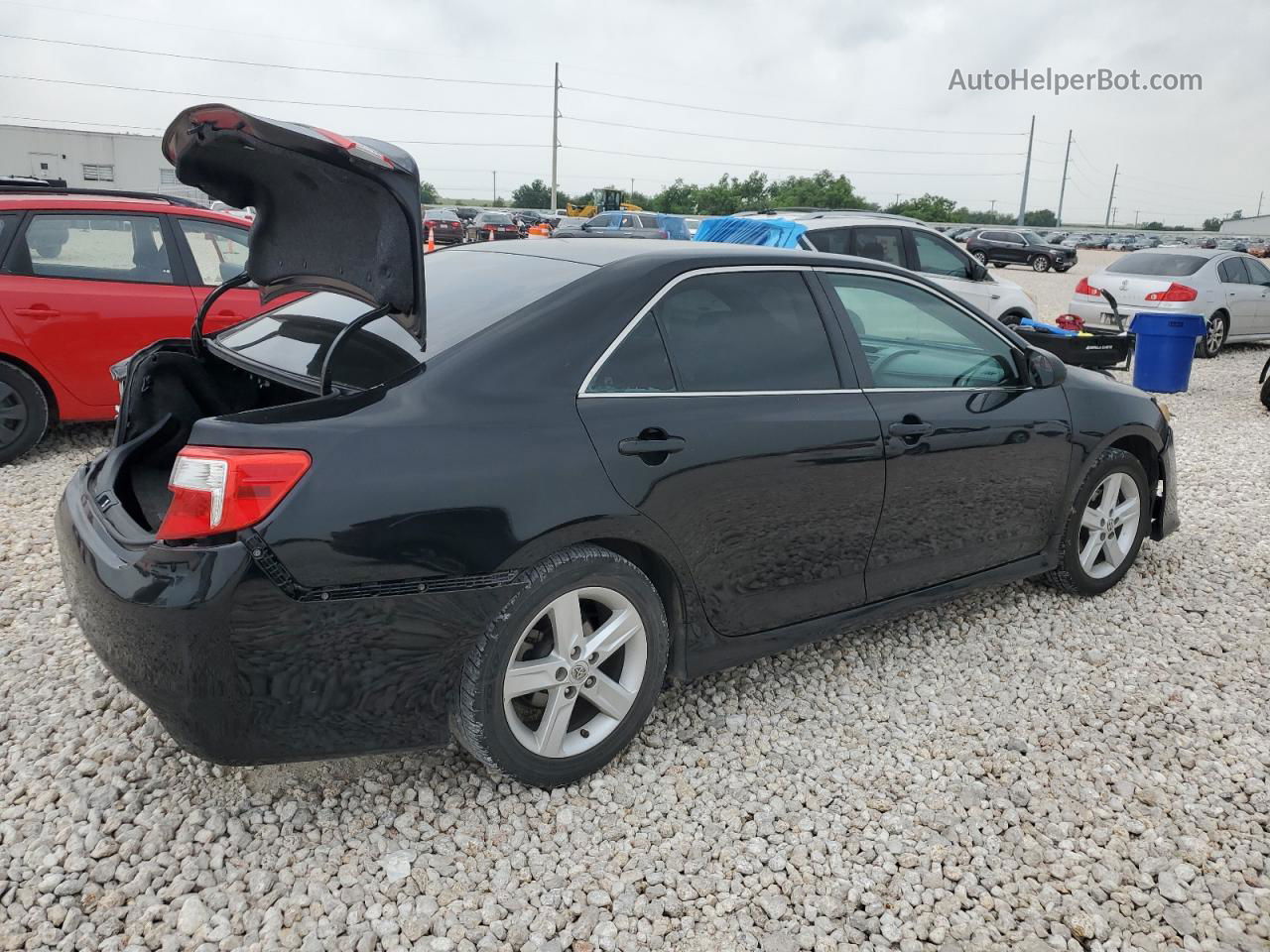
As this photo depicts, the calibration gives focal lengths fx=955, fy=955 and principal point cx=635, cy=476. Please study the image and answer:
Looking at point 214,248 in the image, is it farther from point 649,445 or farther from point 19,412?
point 649,445

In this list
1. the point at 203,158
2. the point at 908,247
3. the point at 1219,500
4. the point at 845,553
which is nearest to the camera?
the point at 203,158

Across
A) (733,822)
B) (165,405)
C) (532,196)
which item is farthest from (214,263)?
(532,196)

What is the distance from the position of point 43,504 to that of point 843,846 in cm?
456

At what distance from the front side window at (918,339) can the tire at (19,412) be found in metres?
Result: 4.93

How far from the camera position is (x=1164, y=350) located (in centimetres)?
1018

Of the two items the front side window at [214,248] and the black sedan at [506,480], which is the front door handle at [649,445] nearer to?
the black sedan at [506,480]

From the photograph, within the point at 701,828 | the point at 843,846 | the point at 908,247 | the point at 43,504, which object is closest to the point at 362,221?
the point at 701,828

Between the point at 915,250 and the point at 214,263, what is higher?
the point at 915,250

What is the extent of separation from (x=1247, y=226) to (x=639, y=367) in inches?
4554

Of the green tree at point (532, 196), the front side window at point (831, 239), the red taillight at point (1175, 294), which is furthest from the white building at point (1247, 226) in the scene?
the front side window at point (831, 239)

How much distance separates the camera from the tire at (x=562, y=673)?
2.52m

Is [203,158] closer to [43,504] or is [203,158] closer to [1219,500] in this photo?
[43,504]

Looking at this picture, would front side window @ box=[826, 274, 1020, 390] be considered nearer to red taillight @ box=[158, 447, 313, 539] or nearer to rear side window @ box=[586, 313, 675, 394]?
rear side window @ box=[586, 313, 675, 394]

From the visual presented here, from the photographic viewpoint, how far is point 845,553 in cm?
327
